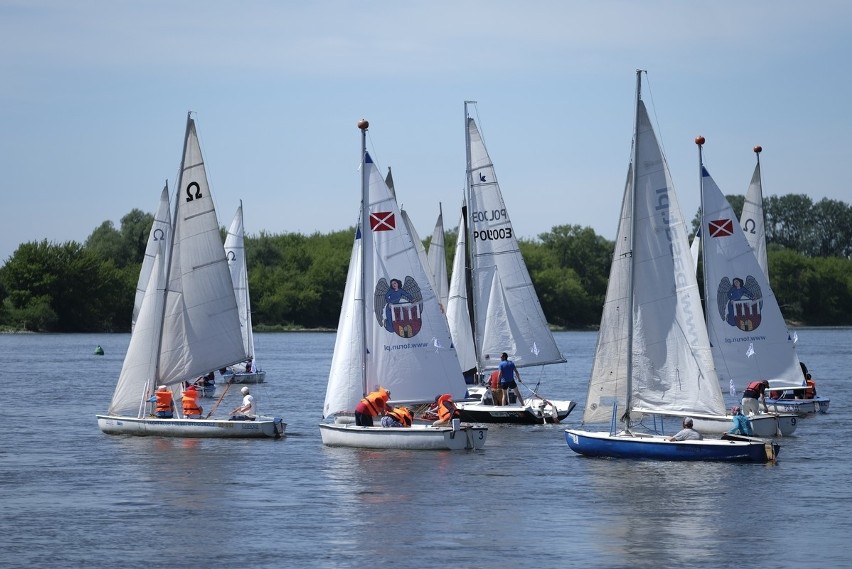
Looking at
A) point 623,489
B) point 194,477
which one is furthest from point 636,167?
point 194,477

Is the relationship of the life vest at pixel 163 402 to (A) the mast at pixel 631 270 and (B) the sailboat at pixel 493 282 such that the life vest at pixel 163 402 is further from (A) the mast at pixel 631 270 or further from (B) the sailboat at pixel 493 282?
(A) the mast at pixel 631 270

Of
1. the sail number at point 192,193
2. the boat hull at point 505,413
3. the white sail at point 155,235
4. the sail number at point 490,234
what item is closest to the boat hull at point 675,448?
the boat hull at point 505,413

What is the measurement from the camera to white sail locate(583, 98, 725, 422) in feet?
102

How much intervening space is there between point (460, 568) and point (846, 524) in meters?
8.13

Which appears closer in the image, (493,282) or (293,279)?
(493,282)

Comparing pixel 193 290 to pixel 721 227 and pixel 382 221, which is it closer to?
pixel 382 221

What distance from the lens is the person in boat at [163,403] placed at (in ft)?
124

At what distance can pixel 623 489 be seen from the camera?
94.8 feet

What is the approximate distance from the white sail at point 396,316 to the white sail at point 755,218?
57.5 ft

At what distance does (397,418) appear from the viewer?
3384 centimetres

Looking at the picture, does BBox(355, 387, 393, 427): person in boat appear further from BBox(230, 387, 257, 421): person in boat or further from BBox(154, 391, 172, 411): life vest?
BBox(154, 391, 172, 411): life vest

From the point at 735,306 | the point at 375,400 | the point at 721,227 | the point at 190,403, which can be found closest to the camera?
the point at 375,400

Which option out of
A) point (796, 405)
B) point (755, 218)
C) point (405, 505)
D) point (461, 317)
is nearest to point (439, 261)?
point (461, 317)

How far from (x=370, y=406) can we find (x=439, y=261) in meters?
20.2
